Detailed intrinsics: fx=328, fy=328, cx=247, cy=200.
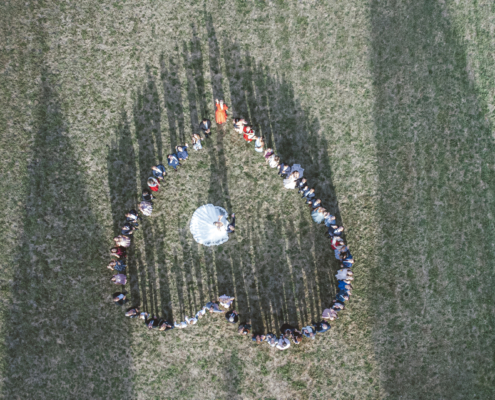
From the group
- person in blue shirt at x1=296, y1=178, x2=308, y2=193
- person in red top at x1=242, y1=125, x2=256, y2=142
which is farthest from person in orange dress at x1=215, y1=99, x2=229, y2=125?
person in blue shirt at x1=296, y1=178, x2=308, y2=193

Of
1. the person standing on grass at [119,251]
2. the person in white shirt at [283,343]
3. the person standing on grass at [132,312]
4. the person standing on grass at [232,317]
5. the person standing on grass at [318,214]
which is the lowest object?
the person in white shirt at [283,343]

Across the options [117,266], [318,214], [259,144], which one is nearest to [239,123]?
[259,144]

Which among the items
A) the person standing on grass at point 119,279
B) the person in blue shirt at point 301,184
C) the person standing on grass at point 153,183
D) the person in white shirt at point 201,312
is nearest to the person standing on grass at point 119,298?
the person standing on grass at point 119,279

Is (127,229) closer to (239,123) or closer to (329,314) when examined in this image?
(239,123)

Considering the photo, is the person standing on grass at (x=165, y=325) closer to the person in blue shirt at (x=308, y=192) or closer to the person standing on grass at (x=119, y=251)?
the person standing on grass at (x=119, y=251)

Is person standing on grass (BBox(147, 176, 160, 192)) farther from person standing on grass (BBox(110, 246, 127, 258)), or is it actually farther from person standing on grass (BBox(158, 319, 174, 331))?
person standing on grass (BBox(158, 319, 174, 331))
